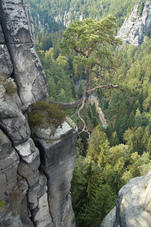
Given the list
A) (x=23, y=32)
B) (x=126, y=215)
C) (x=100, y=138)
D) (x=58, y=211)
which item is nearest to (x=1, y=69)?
(x=23, y=32)

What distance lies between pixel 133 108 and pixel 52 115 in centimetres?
5137

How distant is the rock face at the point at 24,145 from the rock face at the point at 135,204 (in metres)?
4.64

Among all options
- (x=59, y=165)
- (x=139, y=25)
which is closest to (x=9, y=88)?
(x=59, y=165)

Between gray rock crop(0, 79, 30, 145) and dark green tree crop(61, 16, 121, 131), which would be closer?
gray rock crop(0, 79, 30, 145)

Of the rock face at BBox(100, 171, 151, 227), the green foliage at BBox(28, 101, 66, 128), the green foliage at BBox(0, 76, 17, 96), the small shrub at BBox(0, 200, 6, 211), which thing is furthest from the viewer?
the rock face at BBox(100, 171, 151, 227)

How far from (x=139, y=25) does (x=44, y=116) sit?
14870 cm

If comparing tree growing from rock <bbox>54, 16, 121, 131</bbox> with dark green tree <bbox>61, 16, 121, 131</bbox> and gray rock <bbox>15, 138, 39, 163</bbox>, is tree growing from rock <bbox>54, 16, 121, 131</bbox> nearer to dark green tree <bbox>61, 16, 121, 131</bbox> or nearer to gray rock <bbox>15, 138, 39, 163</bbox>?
dark green tree <bbox>61, 16, 121, 131</bbox>

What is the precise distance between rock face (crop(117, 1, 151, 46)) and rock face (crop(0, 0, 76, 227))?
5509 inches

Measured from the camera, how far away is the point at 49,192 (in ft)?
34.9

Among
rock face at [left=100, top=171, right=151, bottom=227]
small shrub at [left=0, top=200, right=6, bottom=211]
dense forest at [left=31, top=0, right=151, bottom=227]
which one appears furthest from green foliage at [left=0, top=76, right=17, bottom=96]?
rock face at [left=100, top=171, right=151, bottom=227]

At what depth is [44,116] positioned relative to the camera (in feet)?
31.3

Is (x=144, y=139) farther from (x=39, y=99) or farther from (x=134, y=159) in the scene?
(x=39, y=99)

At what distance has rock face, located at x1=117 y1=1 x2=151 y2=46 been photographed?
434 ft

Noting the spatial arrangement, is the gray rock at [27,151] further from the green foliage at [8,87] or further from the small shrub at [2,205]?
the green foliage at [8,87]
